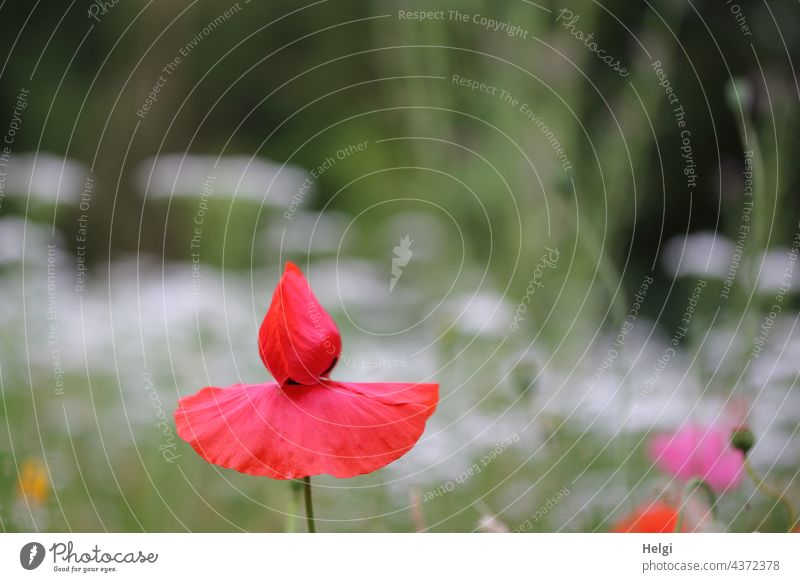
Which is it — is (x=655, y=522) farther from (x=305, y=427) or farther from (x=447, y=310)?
(x=447, y=310)

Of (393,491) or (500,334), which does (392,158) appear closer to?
(500,334)

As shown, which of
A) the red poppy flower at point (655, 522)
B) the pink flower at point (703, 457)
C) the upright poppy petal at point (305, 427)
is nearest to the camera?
the upright poppy petal at point (305, 427)

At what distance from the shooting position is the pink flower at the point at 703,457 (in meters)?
0.56

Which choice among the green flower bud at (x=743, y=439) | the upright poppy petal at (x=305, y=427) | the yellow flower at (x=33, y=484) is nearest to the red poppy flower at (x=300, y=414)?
the upright poppy petal at (x=305, y=427)

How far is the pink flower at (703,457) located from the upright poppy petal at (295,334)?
340 mm

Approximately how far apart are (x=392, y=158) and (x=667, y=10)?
583 mm

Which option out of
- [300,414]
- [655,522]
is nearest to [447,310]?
[655,522]

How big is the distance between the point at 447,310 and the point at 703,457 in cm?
38

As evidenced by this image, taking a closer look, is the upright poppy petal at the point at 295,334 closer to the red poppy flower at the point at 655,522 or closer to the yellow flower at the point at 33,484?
the red poppy flower at the point at 655,522

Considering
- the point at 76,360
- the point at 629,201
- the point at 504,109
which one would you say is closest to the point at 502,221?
the point at 504,109

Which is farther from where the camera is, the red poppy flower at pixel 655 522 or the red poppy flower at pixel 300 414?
the red poppy flower at pixel 655 522

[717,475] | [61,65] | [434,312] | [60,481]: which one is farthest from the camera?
[61,65]

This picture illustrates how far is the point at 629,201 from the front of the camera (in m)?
1.13

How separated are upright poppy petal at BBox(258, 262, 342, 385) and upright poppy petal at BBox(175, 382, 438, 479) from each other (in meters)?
0.01
